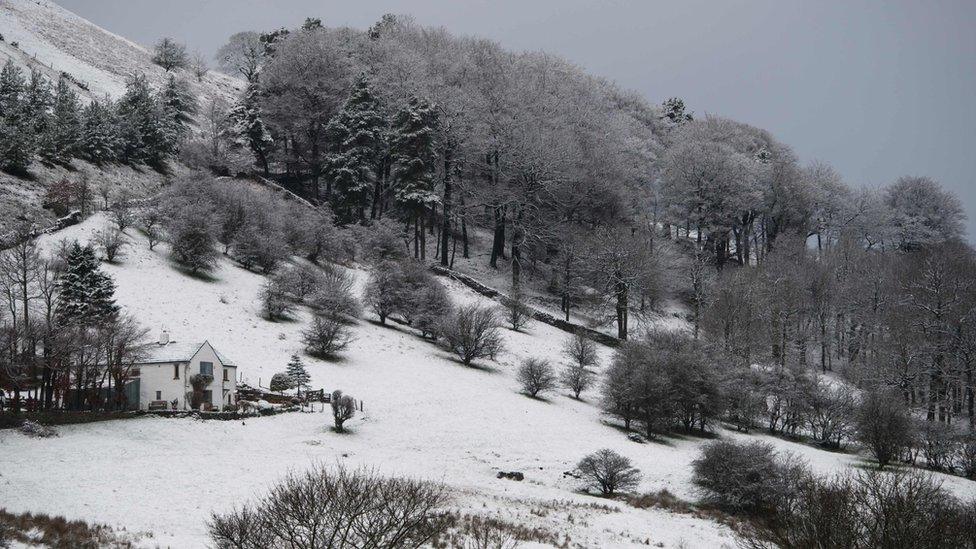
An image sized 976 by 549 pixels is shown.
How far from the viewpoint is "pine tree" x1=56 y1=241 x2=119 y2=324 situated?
98.0ft

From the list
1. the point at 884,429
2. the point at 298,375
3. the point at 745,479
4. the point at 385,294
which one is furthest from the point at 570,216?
the point at 745,479

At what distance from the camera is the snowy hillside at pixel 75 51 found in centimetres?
6631

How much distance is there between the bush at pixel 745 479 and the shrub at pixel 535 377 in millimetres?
11995

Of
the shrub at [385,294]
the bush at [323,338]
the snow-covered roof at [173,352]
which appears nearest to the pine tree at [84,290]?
the snow-covered roof at [173,352]

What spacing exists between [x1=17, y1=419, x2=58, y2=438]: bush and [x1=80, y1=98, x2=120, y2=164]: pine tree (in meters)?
33.1

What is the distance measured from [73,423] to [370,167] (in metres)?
39.1

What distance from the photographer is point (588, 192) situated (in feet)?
206

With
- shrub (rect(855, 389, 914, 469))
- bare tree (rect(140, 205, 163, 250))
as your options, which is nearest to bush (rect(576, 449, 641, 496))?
shrub (rect(855, 389, 914, 469))

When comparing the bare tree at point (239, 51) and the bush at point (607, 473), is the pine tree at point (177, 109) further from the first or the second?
the bush at point (607, 473)

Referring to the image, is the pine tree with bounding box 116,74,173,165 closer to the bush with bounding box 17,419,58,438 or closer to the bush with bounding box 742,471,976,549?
the bush with bounding box 17,419,58,438

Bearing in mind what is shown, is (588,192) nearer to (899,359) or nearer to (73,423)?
(899,359)

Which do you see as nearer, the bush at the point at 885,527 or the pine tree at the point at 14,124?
the bush at the point at 885,527

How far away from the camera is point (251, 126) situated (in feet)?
201

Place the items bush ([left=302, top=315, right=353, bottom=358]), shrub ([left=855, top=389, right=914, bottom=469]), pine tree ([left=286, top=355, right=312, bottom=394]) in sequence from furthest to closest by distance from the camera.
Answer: bush ([left=302, top=315, right=353, bottom=358]) → shrub ([left=855, top=389, right=914, bottom=469]) → pine tree ([left=286, top=355, right=312, bottom=394])
